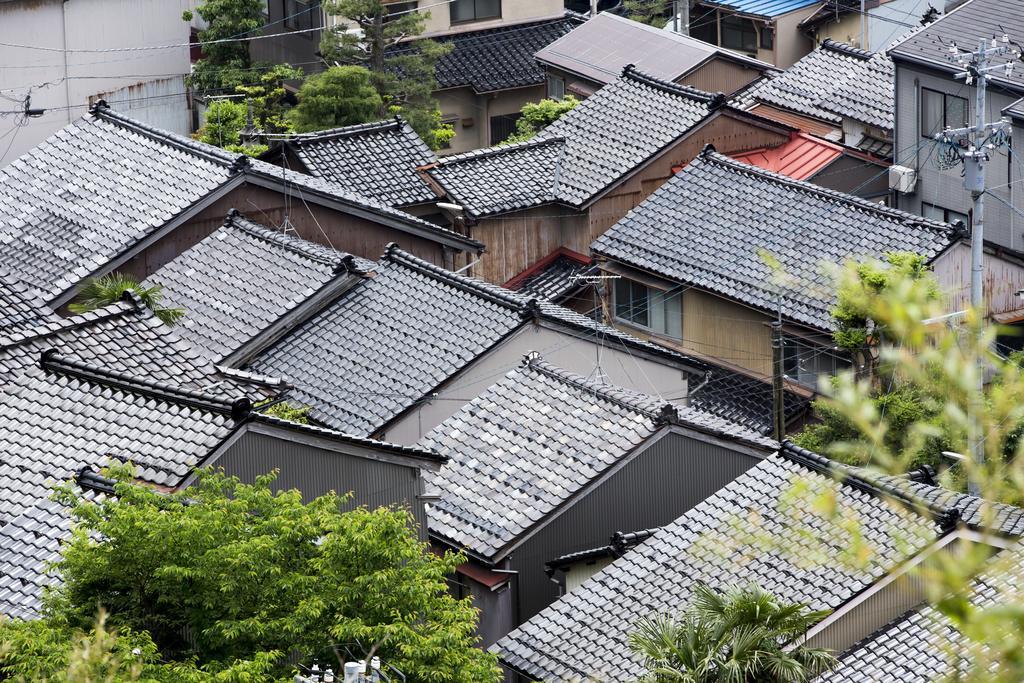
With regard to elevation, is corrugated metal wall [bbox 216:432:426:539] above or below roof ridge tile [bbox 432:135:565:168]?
below

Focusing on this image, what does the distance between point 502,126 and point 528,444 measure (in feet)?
70.8

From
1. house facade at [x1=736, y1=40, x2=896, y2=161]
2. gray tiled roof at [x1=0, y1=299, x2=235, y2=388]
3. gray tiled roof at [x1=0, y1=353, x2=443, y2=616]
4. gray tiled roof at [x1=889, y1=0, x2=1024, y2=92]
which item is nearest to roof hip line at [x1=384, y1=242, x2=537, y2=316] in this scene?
gray tiled roof at [x1=0, y1=299, x2=235, y2=388]

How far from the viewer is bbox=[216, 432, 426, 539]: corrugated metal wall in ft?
48.9

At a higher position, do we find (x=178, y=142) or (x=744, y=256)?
(x=178, y=142)

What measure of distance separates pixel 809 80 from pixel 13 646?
24959 millimetres

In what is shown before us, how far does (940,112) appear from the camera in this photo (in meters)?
28.2

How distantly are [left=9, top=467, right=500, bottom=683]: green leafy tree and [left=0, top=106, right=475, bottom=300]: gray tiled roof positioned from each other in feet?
37.1

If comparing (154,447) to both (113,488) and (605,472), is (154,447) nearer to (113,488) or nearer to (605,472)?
(113,488)

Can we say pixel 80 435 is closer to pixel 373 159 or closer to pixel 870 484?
pixel 870 484

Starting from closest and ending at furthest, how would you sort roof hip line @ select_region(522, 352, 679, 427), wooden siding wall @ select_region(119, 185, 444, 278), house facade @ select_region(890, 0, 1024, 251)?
roof hip line @ select_region(522, 352, 679, 427) < wooden siding wall @ select_region(119, 185, 444, 278) < house facade @ select_region(890, 0, 1024, 251)

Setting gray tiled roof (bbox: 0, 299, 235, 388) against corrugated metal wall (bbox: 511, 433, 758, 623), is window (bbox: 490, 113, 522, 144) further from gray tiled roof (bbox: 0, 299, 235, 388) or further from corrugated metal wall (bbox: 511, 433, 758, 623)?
gray tiled roof (bbox: 0, 299, 235, 388)

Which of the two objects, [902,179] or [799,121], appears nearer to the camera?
[902,179]

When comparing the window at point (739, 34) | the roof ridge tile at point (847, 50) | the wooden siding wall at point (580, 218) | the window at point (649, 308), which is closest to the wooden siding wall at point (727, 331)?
the window at point (649, 308)

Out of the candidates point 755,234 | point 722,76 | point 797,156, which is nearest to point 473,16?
point 722,76
